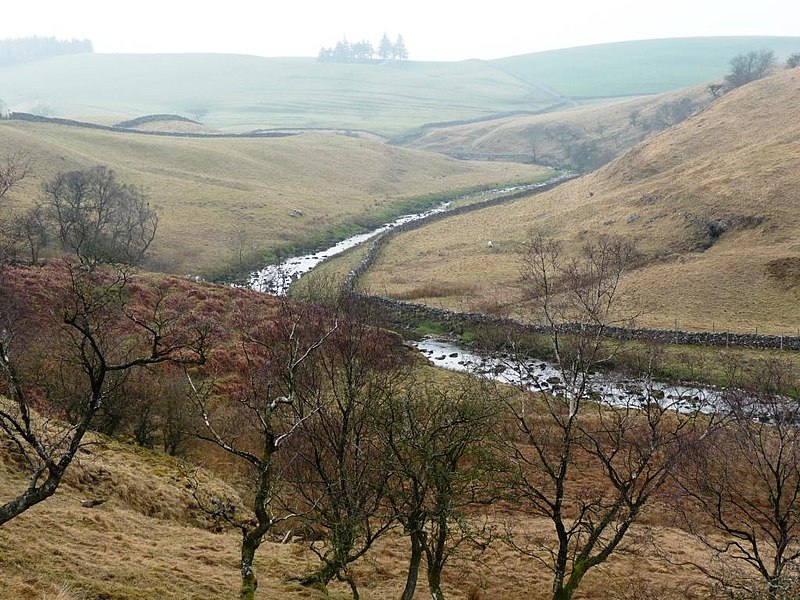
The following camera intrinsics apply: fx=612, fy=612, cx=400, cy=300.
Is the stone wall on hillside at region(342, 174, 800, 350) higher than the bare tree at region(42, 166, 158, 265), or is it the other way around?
the bare tree at region(42, 166, 158, 265)

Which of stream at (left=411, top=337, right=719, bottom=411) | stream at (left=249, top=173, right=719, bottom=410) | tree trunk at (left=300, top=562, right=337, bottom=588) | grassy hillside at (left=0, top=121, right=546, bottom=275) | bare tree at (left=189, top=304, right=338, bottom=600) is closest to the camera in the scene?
bare tree at (left=189, top=304, right=338, bottom=600)

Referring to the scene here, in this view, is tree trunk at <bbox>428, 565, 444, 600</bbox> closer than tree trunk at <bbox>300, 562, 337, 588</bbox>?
Yes

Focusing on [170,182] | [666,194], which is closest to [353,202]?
[170,182]

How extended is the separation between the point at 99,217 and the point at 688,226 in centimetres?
5477

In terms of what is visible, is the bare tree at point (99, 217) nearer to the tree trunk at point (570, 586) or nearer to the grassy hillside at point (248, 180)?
the grassy hillside at point (248, 180)

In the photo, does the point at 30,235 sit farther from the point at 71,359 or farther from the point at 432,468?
the point at 432,468

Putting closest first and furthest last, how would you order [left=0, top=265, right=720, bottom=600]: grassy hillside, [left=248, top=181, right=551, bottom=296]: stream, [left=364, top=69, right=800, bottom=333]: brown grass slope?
[left=0, top=265, right=720, bottom=600]: grassy hillside
[left=364, top=69, right=800, bottom=333]: brown grass slope
[left=248, top=181, right=551, bottom=296]: stream

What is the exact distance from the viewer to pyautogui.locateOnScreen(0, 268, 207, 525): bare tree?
1153 cm

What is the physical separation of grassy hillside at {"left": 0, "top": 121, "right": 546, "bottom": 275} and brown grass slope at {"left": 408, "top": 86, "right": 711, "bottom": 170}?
16.3 m

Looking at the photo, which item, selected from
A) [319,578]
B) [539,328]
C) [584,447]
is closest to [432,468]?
[584,447]

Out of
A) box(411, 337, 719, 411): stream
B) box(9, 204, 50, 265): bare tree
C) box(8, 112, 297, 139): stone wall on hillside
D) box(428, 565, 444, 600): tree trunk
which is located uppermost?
box(8, 112, 297, 139): stone wall on hillside

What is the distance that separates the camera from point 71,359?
16.3 meters

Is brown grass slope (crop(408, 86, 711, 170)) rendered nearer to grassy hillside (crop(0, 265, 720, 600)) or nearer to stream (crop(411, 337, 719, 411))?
stream (crop(411, 337, 719, 411))

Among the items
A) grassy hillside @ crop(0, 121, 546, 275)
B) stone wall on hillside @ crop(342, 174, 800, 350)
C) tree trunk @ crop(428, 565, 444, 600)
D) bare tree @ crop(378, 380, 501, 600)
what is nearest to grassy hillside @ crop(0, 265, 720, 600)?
tree trunk @ crop(428, 565, 444, 600)
